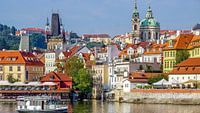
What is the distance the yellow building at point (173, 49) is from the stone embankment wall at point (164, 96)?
1629 cm

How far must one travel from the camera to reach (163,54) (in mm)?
107938

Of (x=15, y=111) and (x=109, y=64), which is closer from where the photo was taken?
(x=15, y=111)

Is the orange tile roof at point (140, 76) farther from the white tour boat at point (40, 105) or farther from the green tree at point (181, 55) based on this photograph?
the white tour boat at point (40, 105)

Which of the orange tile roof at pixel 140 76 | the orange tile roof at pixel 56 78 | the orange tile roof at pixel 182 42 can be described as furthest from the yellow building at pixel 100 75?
the orange tile roof at pixel 140 76

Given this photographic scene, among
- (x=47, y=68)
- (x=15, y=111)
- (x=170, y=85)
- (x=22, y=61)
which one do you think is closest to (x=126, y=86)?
(x=170, y=85)

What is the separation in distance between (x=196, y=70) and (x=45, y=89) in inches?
922

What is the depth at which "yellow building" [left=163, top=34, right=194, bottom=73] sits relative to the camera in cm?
10412

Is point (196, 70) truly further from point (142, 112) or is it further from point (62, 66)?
point (62, 66)

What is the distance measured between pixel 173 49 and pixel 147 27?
84.6 meters

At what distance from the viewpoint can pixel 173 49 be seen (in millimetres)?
104125

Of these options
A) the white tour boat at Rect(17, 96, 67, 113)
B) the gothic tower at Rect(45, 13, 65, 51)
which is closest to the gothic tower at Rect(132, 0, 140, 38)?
the gothic tower at Rect(45, 13, 65, 51)

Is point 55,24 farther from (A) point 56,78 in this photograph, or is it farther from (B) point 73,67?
(A) point 56,78

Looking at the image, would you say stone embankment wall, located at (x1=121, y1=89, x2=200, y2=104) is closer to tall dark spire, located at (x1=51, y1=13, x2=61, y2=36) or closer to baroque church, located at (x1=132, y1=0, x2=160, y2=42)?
baroque church, located at (x1=132, y1=0, x2=160, y2=42)

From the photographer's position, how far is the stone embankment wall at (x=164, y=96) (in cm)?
7988
